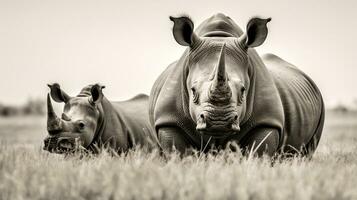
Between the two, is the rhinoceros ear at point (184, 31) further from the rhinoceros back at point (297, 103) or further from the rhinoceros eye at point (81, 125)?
the rhinoceros eye at point (81, 125)

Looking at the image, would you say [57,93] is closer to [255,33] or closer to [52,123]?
[52,123]

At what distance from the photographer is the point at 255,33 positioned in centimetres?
659

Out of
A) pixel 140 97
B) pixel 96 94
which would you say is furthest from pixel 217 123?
pixel 140 97

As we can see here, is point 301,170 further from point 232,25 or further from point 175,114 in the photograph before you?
point 232,25

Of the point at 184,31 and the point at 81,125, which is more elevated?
the point at 184,31

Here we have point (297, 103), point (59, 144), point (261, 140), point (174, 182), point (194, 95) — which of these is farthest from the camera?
point (59, 144)

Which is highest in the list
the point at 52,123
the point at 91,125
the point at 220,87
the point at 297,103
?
the point at 220,87

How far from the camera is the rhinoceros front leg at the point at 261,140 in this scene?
657 centimetres

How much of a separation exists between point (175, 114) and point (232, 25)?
3.88 ft

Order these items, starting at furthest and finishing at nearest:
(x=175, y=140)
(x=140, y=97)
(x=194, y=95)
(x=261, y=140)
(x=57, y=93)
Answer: (x=140, y=97), (x=57, y=93), (x=175, y=140), (x=261, y=140), (x=194, y=95)

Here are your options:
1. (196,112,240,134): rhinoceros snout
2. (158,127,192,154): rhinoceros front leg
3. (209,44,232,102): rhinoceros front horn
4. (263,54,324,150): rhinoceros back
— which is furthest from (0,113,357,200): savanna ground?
(263,54,324,150): rhinoceros back

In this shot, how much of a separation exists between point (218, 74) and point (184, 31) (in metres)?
1.06

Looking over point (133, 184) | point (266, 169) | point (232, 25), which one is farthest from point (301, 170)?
point (232, 25)

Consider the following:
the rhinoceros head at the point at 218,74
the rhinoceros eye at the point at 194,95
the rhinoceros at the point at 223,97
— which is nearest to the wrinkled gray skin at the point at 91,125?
→ the rhinoceros at the point at 223,97
